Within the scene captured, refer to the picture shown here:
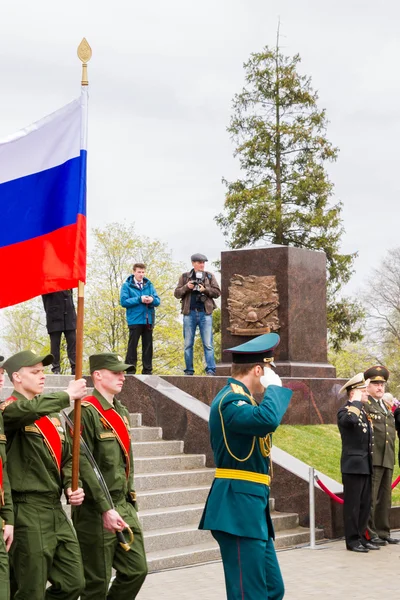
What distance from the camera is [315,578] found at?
9039 millimetres

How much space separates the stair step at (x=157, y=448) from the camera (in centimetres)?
1181

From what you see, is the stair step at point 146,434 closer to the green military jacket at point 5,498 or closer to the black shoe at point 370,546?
the black shoe at point 370,546

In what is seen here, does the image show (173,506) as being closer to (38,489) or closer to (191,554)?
(191,554)

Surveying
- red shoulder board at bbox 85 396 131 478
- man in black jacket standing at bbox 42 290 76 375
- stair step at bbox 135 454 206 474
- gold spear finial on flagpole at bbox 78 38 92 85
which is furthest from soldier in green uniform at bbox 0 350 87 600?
man in black jacket standing at bbox 42 290 76 375

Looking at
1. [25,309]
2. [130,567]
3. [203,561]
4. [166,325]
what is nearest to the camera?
[130,567]

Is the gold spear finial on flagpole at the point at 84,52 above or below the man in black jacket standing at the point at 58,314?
above

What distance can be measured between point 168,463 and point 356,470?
7.26ft

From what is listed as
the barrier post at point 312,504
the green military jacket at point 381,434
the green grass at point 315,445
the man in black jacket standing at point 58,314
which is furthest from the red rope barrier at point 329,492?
the man in black jacket standing at point 58,314

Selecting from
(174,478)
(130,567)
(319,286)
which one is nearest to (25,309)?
(319,286)

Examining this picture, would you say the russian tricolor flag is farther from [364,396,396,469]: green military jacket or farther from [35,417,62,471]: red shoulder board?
[364,396,396,469]: green military jacket

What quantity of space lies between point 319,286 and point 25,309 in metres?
25.1

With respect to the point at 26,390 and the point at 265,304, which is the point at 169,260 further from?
the point at 26,390

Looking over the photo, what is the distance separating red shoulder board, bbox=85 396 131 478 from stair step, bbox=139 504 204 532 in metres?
3.43

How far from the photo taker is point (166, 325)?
1483 inches
